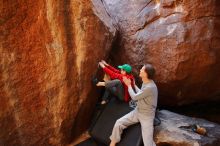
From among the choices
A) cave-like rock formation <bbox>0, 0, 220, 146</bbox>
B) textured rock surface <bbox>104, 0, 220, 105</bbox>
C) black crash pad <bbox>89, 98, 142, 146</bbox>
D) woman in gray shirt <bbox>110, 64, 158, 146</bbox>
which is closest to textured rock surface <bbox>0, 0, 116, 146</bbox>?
cave-like rock formation <bbox>0, 0, 220, 146</bbox>

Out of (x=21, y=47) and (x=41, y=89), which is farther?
(x=41, y=89)

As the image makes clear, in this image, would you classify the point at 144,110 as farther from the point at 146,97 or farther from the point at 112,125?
the point at 112,125

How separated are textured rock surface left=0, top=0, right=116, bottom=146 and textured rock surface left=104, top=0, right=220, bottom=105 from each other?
1.08 m

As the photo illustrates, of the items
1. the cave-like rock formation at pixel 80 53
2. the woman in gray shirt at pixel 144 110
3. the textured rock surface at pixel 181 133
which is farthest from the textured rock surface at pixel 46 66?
the textured rock surface at pixel 181 133

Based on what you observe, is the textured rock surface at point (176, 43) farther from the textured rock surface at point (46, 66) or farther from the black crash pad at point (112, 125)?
the black crash pad at point (112, 125)

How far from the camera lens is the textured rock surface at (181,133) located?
479cm

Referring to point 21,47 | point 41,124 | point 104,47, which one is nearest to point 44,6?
point 21,47

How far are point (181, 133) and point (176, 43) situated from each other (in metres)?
1.91

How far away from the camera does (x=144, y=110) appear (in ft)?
15.0

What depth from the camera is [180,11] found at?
19.8 feet

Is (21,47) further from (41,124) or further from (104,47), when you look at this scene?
(104,47)

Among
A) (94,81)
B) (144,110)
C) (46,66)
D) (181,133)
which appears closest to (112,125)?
(144,110)

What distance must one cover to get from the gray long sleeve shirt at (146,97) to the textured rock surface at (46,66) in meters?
1.10

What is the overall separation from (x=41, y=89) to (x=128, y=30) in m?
2.65
